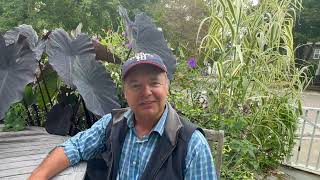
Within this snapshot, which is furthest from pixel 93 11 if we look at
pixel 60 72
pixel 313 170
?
pixel 60 72

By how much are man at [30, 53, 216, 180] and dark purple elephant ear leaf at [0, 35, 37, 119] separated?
0.51m

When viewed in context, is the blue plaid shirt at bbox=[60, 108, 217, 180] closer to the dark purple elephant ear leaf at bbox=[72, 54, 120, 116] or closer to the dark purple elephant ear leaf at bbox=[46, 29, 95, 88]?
the dark purple elephant ear leaf at bbox=[72, 54, 120, 116]

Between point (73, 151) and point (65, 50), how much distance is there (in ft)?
2.67

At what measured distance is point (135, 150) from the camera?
1.52 m

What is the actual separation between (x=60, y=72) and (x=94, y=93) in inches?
9.7

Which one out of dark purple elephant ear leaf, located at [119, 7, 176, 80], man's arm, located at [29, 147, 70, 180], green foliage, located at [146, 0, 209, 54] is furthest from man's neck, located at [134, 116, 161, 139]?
green foliage, located at [146, 0, 209, 54]

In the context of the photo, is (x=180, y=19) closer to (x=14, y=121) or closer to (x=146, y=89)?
(x=14, y=121)

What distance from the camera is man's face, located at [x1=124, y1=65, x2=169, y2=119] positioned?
146 cm

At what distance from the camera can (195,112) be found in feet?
9.05

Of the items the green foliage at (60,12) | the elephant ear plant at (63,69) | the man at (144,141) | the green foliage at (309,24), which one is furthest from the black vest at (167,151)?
the green foliage at (309,24)

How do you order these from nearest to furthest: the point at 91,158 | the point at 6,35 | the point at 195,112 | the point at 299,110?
the point at 91,158 < the point at 6,35 < the point at 195,112 < the point at 299,110

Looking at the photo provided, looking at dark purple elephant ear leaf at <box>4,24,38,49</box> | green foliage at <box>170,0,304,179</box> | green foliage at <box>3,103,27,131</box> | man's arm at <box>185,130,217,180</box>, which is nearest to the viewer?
man's arm at <box>185,130,217,180</box>

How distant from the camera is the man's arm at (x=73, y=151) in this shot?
145 cm

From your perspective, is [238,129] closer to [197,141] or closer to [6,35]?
[197,141]
